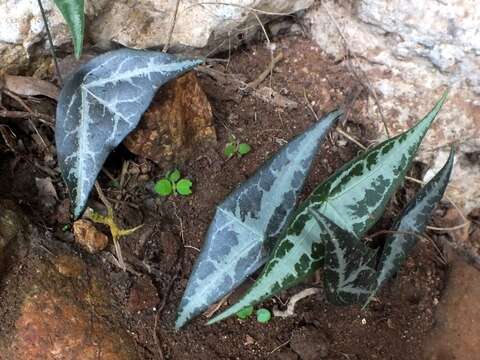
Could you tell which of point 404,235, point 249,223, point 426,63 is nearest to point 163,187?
point 249,223

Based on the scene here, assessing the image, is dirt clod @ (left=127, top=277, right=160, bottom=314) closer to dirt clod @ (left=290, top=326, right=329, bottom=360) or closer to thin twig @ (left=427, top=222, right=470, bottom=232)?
dirt clod @ (left=290, top=326, right=329, bottom=360)

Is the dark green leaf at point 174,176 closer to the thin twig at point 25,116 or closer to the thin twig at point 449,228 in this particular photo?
the thin twig at point 25,116

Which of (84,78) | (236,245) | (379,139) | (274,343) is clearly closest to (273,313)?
(274,343)

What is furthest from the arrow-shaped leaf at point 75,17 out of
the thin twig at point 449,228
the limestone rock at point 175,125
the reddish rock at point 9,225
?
the thin twig at point 449,228

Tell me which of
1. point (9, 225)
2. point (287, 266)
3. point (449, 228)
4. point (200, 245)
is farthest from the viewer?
point (449, 228)

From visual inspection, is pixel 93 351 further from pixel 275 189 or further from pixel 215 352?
pixel 275 189

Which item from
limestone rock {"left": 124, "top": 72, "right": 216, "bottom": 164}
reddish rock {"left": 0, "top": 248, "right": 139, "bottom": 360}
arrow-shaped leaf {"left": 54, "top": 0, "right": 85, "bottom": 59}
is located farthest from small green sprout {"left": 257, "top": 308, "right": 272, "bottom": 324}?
arrow-shaped leaf {"left": 54, "top": 0, "right": 85, "bottom": 59}

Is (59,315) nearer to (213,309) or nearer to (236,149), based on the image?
(213,309)
